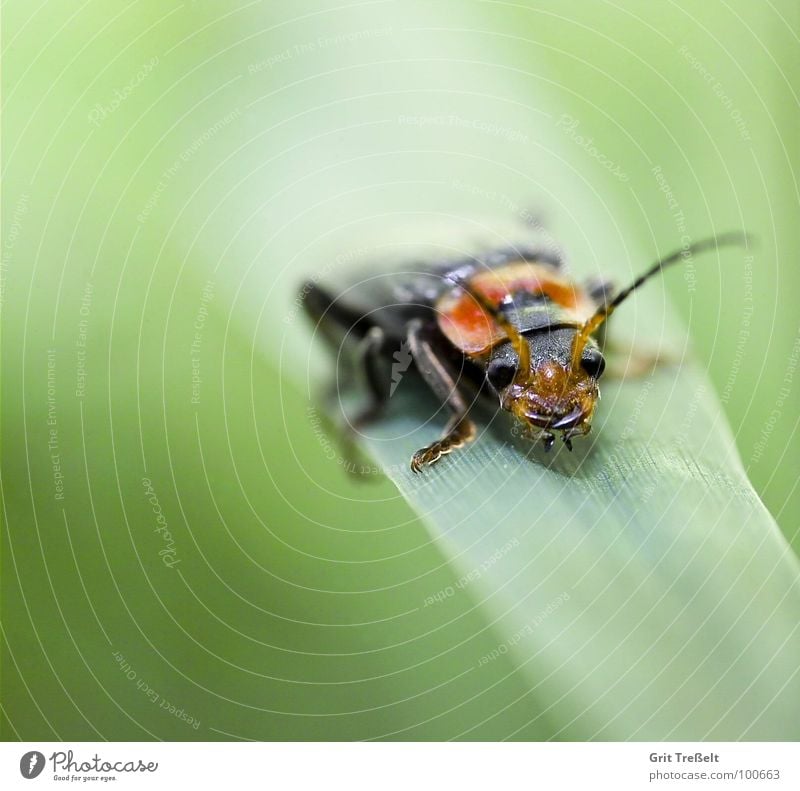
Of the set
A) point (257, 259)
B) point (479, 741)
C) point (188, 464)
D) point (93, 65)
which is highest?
point (93, 65)

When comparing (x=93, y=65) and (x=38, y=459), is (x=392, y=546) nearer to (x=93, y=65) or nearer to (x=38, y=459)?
(x=38, y=459)

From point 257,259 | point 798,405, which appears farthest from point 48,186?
point 798,405

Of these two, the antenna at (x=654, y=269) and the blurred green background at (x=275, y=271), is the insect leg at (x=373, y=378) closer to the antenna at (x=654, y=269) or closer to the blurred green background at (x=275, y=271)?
the blurred green background at (x=275, y=271)

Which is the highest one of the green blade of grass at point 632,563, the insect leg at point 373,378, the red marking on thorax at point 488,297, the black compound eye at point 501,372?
the red marking on thorax at point 488,297

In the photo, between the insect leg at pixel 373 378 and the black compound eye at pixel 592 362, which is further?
the insect leg at pixel 373 378

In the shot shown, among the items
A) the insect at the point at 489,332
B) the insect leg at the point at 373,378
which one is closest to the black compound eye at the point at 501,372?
the insect at the point at 489,332

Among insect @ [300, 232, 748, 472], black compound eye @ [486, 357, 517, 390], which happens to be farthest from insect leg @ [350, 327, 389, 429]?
black compound eye @ [486, 357, 517, 390]

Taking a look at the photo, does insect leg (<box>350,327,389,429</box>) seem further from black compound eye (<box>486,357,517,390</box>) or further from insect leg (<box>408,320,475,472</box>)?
black compound eye (<box>486,357,517,390</box>)
